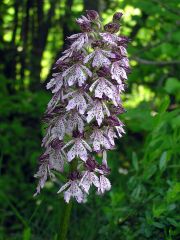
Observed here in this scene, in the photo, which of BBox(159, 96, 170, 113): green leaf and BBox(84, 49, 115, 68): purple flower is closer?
BBox(84, 49, 115, 68): purple flower

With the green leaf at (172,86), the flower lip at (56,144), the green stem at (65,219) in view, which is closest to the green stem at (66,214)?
the green stem at (65,219)

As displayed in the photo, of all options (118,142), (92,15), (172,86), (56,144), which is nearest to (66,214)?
(56,144)

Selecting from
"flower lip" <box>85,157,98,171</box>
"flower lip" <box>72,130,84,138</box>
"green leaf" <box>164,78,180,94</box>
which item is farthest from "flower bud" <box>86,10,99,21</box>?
"green leaf" <box>164,78,180,94</box>

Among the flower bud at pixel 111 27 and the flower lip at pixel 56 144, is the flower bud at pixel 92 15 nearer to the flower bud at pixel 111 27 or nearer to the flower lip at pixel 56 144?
the flower bud at pixel 111 27

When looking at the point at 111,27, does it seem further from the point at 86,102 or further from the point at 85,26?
the point at 86,102

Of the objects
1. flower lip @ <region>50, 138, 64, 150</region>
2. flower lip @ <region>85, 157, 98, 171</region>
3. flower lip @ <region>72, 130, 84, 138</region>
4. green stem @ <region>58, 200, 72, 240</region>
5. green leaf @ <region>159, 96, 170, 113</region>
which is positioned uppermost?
green leaf @ <region>159, 96, 170, 113</region>

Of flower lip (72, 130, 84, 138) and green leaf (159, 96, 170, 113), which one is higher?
green leaf (159, 96, 170, 113)

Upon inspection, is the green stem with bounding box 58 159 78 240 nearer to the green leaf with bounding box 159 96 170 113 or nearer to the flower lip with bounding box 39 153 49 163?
the flower lip with bounding box 39 153 49 163
